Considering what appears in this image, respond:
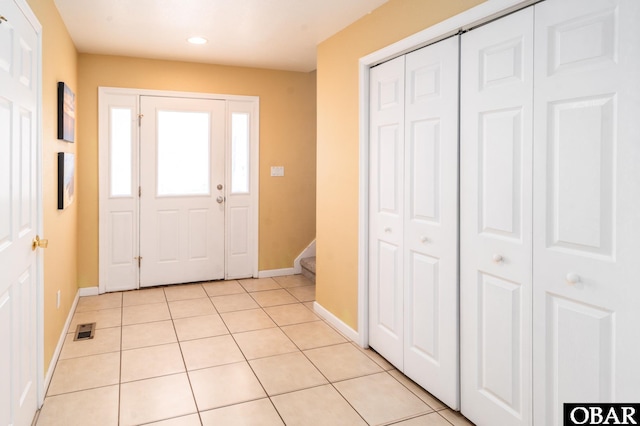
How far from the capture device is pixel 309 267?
5254 mm

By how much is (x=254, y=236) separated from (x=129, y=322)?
185cm

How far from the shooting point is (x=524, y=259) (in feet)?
6.57

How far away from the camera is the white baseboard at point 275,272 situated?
5.42 metres

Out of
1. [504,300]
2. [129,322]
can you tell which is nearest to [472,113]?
[504,300]

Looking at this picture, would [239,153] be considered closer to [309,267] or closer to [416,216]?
[309,267]

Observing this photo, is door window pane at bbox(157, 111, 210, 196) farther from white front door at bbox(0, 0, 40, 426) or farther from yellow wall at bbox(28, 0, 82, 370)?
white front door at bbox(0, 0, 40, 426)

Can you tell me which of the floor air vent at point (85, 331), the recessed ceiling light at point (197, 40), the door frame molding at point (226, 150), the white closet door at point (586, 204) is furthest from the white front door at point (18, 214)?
the door frame molding at point (226, 150)

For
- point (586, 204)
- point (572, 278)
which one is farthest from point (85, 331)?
point (586, 204)

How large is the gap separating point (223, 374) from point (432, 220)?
5.40ft

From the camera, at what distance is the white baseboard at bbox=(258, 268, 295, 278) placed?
5.42 m

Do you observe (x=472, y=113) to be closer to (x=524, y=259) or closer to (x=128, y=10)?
(x=524, y=259)

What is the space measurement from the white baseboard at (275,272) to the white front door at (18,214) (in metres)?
3.11

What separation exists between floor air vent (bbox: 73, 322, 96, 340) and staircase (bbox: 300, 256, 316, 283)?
2.31 meters

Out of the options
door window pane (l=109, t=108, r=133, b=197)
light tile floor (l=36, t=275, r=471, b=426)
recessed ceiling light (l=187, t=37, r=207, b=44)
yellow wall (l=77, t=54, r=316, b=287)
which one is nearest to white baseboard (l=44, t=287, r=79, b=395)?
light tile floor (l=36, t=275, r=471, b=426)
